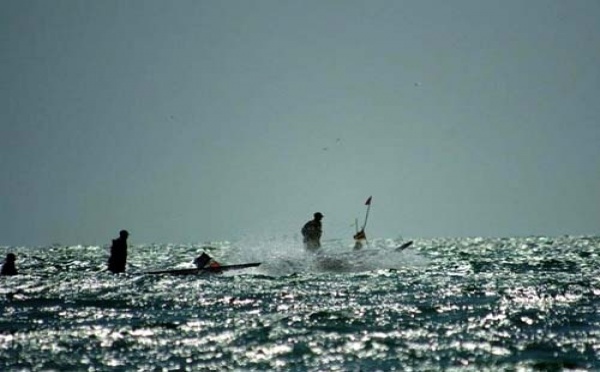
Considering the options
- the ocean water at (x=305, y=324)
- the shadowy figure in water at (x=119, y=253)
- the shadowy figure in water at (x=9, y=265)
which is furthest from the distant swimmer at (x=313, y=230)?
the shadowy figure in water at (x=9, y=265)

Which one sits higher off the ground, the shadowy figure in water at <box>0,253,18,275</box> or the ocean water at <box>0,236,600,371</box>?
the shadowy figure in water at <box>0,253,18,275</box>

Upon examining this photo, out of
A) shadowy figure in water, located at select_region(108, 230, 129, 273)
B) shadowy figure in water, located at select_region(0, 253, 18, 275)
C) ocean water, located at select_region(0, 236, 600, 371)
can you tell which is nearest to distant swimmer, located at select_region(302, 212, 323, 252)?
ocean water, located at select_region(0, 236, 600, 371)

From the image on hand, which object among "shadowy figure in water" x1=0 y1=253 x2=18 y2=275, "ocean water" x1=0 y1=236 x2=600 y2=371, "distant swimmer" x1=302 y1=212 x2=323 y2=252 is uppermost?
"distant swimmer" x1=302 y1=212 x2=323 y2=252

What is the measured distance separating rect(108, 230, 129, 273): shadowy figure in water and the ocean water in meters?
1.72

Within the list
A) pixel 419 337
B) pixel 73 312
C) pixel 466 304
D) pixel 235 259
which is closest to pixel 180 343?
pixel 419 337

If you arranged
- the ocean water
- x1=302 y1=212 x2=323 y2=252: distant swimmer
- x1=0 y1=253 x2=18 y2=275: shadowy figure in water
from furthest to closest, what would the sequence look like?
x1=0 y1=253 x2=18 y2=275: shadowy figure in water < x1=302 y1=212 x2=323 y2=252: distant swimmer < the ocean water

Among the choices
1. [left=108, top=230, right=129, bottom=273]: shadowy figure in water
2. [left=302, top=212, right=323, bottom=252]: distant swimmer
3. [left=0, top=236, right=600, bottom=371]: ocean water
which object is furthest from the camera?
[left=302, top=212, right=323, bottom=252]: distant swimmer

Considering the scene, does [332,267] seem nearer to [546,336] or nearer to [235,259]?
[235,259]

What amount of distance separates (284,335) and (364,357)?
2.78 meters

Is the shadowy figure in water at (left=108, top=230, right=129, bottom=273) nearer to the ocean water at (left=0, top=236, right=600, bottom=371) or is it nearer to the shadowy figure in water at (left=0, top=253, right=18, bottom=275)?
the ocean water at (left=0, top=236, right=600, bottom=371)

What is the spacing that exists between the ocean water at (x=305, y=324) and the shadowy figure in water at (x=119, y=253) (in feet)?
5.65

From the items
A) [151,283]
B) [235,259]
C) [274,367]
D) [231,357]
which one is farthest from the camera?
Result: [235,259]

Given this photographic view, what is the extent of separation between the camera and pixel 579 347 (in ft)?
48.5

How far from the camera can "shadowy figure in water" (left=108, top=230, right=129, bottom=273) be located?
101 ft
